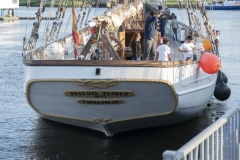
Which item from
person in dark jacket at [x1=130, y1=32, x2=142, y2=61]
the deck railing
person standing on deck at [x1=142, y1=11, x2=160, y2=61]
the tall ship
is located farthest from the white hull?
the deck railing

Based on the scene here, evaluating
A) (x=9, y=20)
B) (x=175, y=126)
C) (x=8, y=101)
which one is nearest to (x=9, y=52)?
(x=8, y=101)

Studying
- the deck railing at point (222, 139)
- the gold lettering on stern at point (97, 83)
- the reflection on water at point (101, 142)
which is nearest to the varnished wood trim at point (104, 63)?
the gold lettering on stern at point (97, 83)

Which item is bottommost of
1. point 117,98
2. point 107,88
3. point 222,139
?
point 117,98

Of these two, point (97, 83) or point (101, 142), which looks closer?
point (97, 83)

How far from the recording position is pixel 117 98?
1530 centimetres

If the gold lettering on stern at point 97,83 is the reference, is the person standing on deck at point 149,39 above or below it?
above

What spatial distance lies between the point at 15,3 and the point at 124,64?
92.2 metres

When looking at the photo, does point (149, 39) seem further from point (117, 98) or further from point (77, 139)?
point (77, 139)

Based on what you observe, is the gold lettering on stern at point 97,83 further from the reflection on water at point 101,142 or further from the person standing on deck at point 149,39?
the person standing on deck at point 149,39

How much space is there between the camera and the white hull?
15.0m

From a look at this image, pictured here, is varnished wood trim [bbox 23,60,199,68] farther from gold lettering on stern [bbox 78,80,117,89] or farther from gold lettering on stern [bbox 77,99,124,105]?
gold lettering on stern [bbox 77,99,124,105]

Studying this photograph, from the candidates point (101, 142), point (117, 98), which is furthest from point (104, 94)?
point (101, 142)

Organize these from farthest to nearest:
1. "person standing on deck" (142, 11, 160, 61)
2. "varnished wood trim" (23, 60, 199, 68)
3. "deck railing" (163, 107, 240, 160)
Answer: "person standing on deck" (142, 11, 160, 61) → "varnished wood trim" (23, 60, 199, 68) → "deck railing" (163, 107, 240, 160)

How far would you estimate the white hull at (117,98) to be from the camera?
15000 millimetres
